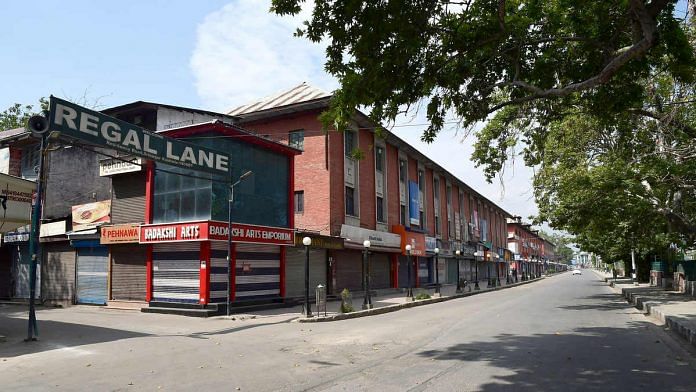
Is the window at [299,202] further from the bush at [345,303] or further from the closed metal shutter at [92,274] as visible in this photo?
the closed metal shutter at [92,274]

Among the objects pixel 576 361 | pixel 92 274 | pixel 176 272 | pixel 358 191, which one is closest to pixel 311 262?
pixel 358 191

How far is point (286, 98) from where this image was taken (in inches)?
1219

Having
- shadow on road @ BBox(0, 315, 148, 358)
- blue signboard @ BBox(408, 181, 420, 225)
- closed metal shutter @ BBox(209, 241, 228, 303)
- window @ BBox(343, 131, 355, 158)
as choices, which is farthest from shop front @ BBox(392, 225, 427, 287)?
shadow on road @ BBox(0, 315, 148, 358)

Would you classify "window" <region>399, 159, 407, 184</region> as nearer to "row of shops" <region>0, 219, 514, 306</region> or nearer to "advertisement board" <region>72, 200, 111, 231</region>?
"row of shops" <region>0, 219, 514, 306</region>

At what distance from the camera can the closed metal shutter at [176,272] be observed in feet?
66.0

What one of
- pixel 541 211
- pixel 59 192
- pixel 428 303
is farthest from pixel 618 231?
pixel 59 192

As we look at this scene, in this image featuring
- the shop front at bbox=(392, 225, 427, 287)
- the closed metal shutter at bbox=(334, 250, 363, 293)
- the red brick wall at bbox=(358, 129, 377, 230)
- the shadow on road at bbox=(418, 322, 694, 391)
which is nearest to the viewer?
the shadow on road at bbox=(418, 322, 694, 391)

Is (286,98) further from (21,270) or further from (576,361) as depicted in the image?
(576,361)

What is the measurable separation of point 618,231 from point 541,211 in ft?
19.6

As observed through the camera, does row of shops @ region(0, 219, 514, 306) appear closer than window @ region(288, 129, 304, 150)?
Yes

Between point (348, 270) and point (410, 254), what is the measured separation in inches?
270

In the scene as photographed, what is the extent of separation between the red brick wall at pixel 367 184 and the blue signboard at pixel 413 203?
6316 mm

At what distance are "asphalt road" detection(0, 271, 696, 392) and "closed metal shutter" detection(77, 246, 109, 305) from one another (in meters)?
6.71

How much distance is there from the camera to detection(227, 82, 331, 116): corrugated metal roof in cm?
2969
